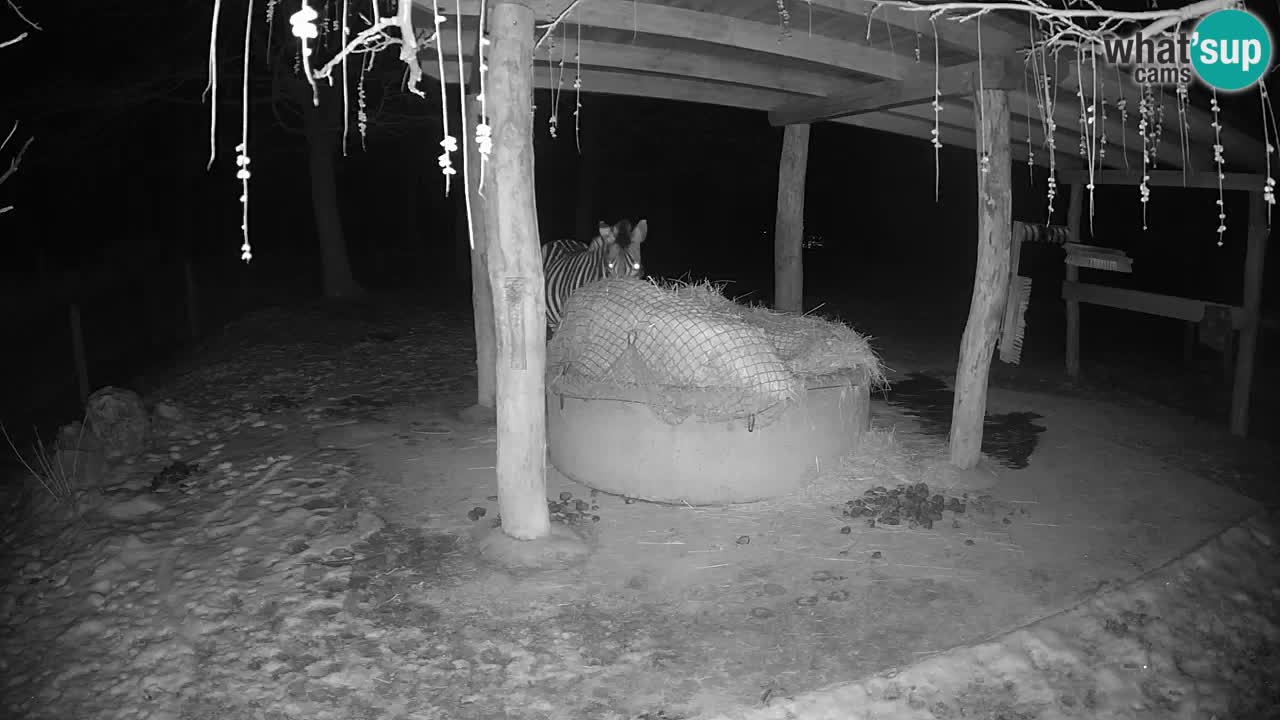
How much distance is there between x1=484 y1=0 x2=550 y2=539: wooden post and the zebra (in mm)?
3101

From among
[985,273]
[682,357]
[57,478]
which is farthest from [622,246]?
[57,478]

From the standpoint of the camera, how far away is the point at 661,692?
3.54 m

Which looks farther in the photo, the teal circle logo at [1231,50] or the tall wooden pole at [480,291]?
the tall wooden pole at [480,291]

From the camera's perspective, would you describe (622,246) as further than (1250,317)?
Yes

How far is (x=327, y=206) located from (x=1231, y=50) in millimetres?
12702

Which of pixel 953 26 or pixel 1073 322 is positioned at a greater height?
pixel 953 26

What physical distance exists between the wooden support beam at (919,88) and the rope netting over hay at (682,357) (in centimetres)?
183

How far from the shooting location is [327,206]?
14352mm

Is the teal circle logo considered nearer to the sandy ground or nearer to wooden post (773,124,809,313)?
the sandy ground

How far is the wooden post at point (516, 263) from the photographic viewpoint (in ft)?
15.1

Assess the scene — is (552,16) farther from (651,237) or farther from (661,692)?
(651,237)

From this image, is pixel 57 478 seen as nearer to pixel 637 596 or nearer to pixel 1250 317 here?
pixel 637 596

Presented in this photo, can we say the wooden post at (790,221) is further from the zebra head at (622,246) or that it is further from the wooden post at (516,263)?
the wooden post at (516,263)

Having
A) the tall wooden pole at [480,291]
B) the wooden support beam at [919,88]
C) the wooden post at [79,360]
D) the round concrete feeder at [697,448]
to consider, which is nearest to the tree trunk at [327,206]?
the wooden post at [79,360]
